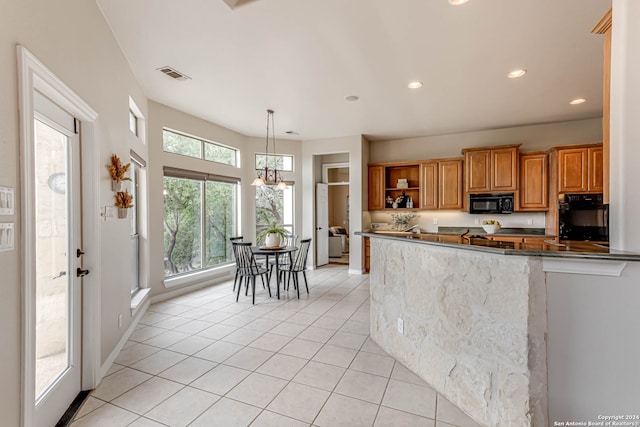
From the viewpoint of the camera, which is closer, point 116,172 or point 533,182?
point 116,172

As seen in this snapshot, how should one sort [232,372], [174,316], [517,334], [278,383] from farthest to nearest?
[174,316] → [232,372] → [278,383] → [517,334]

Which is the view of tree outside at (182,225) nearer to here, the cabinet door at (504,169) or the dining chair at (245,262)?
the dining chair at (245,262)

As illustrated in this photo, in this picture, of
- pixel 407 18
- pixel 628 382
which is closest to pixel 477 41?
pixel 407 18

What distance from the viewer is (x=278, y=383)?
2.39 metres

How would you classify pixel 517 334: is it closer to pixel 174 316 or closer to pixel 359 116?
pixel 174 316

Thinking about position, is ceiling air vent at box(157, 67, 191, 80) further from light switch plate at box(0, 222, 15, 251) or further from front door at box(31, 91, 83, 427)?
light switch plate at box(0, 222, 15, 251)

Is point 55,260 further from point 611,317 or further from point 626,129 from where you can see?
point 626,129

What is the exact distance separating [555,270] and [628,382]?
663mm

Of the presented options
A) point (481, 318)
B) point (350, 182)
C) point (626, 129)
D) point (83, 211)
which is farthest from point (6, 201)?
point (350, 182)

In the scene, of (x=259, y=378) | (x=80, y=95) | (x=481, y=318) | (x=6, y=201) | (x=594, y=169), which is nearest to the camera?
(x=6, y=201)

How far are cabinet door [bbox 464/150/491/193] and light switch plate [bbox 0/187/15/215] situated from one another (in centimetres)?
621

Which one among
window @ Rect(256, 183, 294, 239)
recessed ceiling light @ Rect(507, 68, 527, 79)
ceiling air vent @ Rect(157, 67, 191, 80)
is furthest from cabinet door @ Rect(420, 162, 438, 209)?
ceiling air vent @ Rect(157, 67, 191, 80)

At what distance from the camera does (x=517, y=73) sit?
3465 mm

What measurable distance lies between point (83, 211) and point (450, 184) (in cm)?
586
